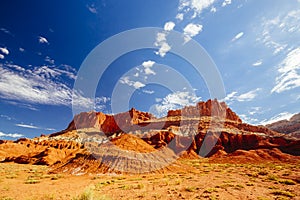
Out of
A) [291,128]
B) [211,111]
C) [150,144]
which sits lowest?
[150,144]

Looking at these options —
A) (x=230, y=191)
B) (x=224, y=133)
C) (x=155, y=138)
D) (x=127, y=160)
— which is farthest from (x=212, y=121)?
(x=230, y=191)

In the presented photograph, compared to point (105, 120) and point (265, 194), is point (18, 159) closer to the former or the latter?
point (265, 194)

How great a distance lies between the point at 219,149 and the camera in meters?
70.4

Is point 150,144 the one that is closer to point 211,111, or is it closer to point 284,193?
point 211,111

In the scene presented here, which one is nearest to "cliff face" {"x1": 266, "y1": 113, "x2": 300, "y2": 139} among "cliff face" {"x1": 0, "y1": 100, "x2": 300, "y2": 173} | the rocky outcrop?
"cliff face" {"x1": 0, "y1": 100, "x2": 300, "y2": 173}

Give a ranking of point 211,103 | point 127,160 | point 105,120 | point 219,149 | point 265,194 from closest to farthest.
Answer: point 265,194
point 127,160
point 219,149
point 211,103
point 105,120

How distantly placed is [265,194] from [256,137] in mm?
68893

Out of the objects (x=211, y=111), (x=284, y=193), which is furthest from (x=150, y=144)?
(x=284, y=193)

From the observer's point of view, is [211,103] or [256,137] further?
[211,103]

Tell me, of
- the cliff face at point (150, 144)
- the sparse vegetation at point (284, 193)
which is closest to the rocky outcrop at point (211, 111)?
the cliff face at point (150, 144)

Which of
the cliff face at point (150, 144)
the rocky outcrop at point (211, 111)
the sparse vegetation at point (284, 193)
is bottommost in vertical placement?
the sparse vegetation at point (284, 193)

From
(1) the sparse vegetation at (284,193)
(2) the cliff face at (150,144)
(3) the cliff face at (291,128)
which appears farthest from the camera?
(3) the cliff face at (291,128)

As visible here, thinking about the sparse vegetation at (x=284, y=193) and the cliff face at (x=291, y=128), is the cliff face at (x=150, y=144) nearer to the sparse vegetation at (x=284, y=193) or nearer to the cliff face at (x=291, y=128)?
the cliff face at (x=291, y=128)

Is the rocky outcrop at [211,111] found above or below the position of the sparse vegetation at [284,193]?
above
